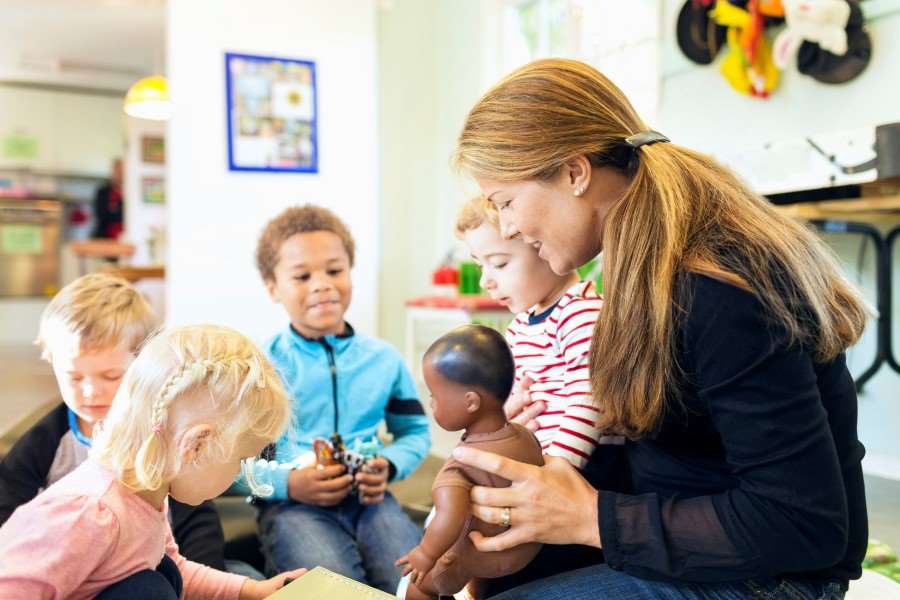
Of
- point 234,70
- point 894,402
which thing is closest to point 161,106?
point 234,70

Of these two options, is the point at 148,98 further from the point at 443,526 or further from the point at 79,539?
the point at 443,526

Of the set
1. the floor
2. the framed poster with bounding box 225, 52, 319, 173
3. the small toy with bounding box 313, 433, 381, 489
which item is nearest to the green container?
the framed poster with bounding box 225, 52, 319, 173

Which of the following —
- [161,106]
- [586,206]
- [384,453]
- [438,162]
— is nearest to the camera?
[586,206]

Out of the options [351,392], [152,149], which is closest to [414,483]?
[351,392]

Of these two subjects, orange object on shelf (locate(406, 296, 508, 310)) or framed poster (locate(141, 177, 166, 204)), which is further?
framed poster (locate(141, 177, 166, 204))

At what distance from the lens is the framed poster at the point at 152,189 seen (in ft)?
27.7

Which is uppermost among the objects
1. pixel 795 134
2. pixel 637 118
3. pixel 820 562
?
pixel 795 134

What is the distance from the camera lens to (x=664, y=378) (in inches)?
37.6

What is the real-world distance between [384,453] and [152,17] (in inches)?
252

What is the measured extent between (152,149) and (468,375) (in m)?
8.40

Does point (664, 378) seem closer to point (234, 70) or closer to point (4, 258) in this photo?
point (234, 70)

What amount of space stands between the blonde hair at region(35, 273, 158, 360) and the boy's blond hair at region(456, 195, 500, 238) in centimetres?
67

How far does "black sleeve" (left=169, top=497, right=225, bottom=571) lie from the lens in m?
1.51

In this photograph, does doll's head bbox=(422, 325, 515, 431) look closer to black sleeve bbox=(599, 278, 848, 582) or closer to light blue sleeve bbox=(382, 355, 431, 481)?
black sleeve bbox=(599, 278, 848, 582)
